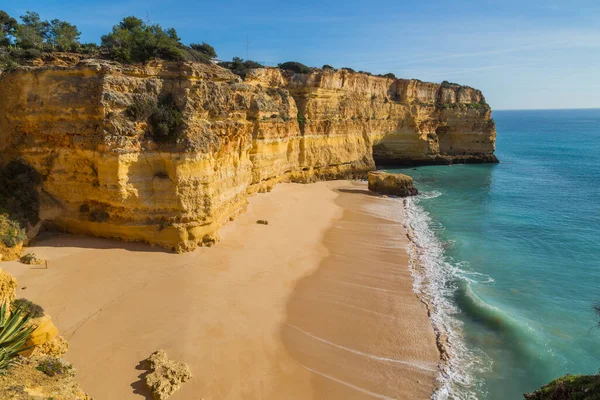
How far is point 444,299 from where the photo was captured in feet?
43.7

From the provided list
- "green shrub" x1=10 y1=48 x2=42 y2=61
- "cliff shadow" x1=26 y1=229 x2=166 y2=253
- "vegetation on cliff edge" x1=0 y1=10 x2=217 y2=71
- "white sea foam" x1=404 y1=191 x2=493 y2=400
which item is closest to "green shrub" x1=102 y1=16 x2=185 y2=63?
"vegetation on cliff edge" x1=0 y1=10 x2=217 y2=71

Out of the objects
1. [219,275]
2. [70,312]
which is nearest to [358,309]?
[219,275]

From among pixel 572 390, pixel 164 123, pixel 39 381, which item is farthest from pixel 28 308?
pixel 572 390

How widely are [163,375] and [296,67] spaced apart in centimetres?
3233

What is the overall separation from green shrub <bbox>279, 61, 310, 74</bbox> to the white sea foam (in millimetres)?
19093

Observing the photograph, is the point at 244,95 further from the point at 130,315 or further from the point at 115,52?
the point at 130,315

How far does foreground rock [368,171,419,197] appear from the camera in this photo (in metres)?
29.7

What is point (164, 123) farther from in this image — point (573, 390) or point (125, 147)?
point (573, 390)

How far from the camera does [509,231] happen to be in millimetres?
21141

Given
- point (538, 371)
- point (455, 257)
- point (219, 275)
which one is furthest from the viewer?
point (455, 257)

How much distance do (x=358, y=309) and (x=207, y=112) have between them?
10.6 meters

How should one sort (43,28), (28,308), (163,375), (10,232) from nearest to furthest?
(28,308)
(163,375)
(10,232)
(43,28)

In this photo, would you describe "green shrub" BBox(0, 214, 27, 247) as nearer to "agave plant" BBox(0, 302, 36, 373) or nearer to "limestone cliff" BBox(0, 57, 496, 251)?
"limestone cliff" BBox(0, 57, 496, 251)

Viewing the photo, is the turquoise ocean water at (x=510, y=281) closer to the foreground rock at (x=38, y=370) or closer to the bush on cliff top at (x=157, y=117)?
the foreground rock at (x=38, y=370)
